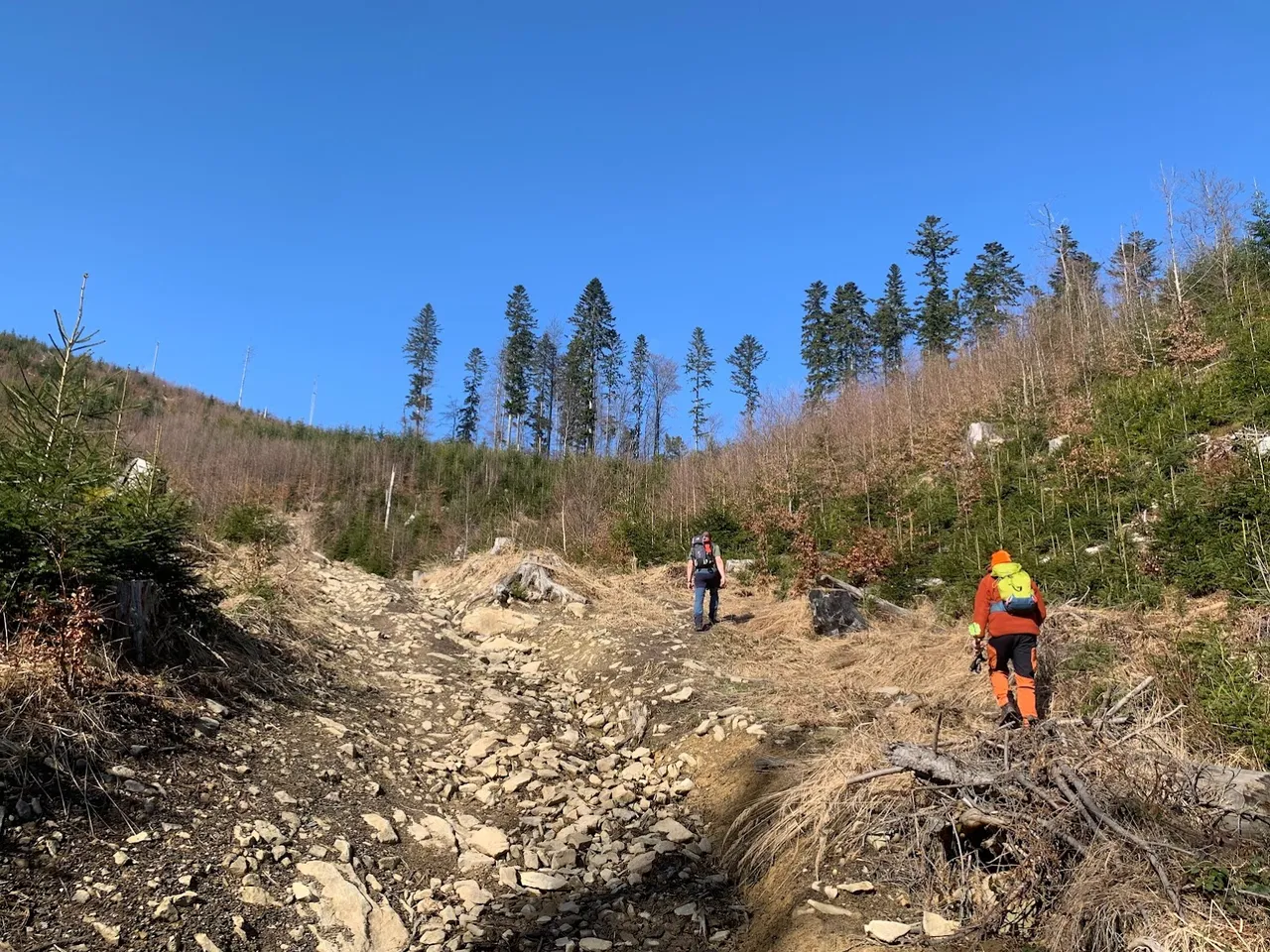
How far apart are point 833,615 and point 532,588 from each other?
4.89m

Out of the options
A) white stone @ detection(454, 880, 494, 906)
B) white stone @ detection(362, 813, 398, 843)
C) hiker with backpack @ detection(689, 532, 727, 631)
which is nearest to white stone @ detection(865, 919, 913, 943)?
white stone @ detection(454, 880, 494, 906)

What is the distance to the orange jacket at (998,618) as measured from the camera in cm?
582

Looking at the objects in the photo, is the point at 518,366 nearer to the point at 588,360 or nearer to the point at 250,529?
the point at 588,360

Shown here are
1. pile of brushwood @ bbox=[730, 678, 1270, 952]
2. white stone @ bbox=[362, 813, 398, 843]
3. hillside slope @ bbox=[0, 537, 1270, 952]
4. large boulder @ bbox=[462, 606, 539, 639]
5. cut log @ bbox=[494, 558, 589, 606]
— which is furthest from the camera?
cut log @ bbox=[494, 558, 589, 606]

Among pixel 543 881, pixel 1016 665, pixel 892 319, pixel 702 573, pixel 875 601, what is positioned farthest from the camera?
pixel 892 319

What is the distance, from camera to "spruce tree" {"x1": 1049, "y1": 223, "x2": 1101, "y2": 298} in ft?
58.2

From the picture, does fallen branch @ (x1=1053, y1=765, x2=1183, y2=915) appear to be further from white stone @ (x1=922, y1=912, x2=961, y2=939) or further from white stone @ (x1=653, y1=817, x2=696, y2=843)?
white stone @ (x1=653, y1=817, x2=696, y2=843)

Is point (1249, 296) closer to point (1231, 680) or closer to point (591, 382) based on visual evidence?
point (1231, 680)

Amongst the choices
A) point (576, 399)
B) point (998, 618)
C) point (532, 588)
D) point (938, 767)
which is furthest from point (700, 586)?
point (576, 399)

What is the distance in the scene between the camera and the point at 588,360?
145ft

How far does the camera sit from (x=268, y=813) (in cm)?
401

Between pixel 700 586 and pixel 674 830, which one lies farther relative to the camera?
pixel 700 586

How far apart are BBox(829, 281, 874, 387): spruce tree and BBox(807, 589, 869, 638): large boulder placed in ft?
105

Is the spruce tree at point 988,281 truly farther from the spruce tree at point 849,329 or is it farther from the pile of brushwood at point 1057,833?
the pile of brushwood at point 1057,833
